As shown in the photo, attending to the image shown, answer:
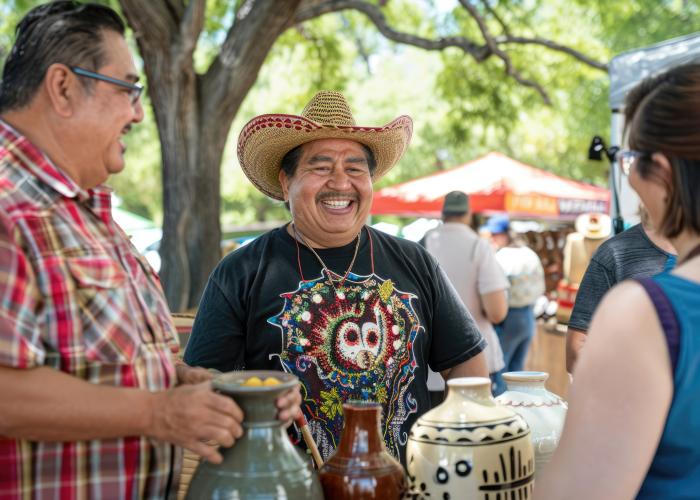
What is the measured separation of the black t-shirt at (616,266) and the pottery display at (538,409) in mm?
1036

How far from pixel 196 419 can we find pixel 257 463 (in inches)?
5.5

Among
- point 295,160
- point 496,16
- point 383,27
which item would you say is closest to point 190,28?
point 383,27

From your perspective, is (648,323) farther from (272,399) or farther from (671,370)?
(272,399)

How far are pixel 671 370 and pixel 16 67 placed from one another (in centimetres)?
134

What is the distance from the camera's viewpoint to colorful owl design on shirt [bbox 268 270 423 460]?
2426 millimetres

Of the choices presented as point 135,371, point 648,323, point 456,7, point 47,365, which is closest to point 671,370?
point 648,323

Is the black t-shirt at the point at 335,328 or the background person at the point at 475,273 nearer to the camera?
the black t-shirt at the point at 335,328

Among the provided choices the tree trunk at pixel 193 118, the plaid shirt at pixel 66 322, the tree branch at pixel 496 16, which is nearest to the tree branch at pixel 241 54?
the tree trunk at pixel 193 118

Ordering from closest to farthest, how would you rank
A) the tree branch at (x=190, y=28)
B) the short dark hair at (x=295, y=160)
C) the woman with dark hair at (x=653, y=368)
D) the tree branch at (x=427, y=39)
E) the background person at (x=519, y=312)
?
the woman with dark hair at (x=653, y=368) → the short dark hair at (x=295, y=160) → the tree branch at (x=190, y=28) → the background person at (x=519, y=312) → the tree branch at (x=427, y=39)

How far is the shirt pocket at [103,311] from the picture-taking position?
1.51m

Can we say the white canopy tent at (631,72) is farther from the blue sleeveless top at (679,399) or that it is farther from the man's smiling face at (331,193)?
the blue sleeveless top at (679,399)

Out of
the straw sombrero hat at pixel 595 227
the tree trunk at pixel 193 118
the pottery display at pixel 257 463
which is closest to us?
the pottery display at pixel 257 463

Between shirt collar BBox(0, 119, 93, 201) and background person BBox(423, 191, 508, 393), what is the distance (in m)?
3.96

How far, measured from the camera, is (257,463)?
150 centimetres
